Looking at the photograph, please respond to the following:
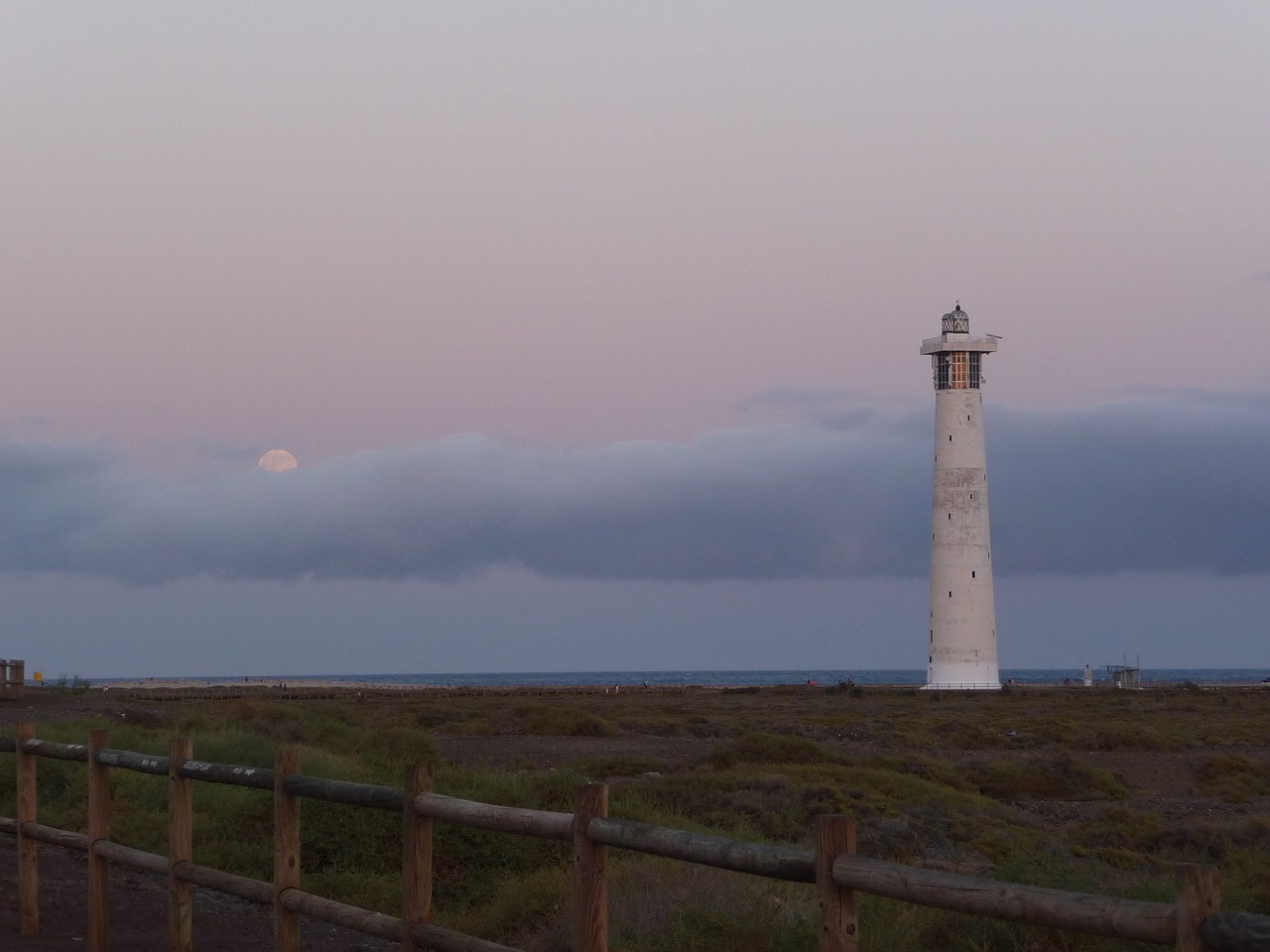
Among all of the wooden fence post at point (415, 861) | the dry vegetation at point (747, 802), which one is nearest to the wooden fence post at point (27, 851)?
the dry vegetation at point (747, 802)

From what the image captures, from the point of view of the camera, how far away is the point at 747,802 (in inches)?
804

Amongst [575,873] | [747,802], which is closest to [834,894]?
[575,873]

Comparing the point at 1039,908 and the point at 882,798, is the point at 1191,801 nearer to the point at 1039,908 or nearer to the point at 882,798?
the point at 882,798

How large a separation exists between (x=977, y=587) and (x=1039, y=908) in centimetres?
5204

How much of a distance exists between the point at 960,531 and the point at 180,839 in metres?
48.4

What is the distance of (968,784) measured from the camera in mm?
26953

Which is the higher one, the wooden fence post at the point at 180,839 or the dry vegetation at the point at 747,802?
the wooden fence post at the point at 180,839

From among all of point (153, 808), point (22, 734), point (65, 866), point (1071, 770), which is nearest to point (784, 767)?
point (1071, 770)

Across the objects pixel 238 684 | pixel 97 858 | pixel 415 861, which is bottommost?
pixel 238 684

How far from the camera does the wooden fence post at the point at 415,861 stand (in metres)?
6.77

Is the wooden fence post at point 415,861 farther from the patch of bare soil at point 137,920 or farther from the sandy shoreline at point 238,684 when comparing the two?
the sandy shoreline at point 238,684

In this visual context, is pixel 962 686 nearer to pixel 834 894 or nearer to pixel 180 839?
pixel 180 839

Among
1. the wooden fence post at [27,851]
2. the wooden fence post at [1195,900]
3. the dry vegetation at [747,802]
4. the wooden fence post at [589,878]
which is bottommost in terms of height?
the dry vegetation at [747,802]

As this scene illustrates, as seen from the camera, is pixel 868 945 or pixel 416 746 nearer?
pixel 868 945
